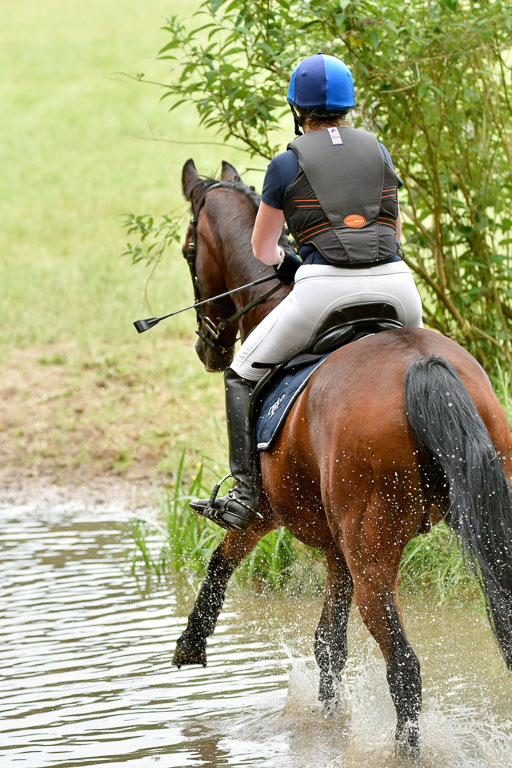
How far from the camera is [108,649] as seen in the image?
566 centimetres

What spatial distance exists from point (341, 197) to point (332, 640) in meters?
2.03

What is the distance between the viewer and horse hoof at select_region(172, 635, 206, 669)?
5125 mm

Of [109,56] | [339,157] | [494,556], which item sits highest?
[109,56]

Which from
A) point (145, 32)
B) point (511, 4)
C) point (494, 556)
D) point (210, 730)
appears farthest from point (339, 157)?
point (145, 32)

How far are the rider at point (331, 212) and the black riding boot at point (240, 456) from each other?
336 millimetres

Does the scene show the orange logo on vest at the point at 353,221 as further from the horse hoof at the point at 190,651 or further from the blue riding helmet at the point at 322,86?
the horse hoof at the point at 190,651

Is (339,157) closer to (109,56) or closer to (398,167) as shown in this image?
(398,167)

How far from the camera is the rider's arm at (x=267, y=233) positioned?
4.14m

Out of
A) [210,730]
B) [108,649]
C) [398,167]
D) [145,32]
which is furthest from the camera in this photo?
[145,32]

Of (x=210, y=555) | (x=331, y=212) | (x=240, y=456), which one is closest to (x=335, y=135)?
(x=331, y=212)

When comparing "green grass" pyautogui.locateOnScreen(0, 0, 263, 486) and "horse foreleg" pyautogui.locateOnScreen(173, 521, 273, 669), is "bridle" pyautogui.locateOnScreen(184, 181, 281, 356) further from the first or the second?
"horse foreleg" pyautogui.locateOnScreen(173, 521, 273, 669)

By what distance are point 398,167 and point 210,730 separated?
4156 millimetres

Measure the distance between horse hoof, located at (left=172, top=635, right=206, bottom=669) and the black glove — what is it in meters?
1.85

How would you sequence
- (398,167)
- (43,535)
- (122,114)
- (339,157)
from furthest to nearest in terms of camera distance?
(122,114) < (43,535) < (398,167) < (339,157)
